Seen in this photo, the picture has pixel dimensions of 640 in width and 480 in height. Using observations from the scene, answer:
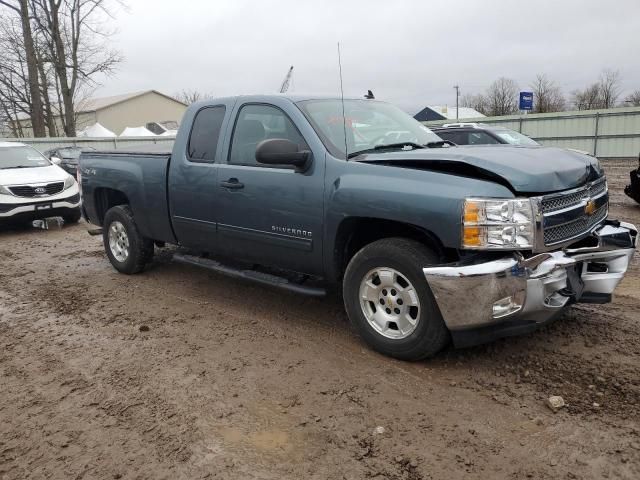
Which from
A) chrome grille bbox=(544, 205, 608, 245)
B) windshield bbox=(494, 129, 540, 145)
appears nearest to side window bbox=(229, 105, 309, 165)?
chrome grille bbox=(544, 205, 608, 245)

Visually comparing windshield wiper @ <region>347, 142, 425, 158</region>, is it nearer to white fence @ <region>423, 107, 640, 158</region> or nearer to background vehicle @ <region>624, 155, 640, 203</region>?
background vehicle @ <region>624, 155, 640, 203</region>

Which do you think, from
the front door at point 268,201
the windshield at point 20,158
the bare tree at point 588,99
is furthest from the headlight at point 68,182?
the bare tree at point 588,99

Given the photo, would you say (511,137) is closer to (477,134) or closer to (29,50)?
(477,134)

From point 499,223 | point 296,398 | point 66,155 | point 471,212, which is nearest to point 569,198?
point 499,223

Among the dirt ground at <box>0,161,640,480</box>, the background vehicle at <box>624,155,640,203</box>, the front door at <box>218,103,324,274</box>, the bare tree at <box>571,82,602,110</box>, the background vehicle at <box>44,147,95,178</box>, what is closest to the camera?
the dirt ground at <box>0,161,640,480</box>

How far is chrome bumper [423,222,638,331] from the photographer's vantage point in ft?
10.3

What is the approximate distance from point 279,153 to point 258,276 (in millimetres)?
1207

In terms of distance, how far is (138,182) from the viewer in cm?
566

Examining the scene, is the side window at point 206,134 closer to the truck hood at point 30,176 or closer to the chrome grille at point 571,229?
the chrome grille at point 571,229

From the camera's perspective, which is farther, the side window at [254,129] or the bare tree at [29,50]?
the bare tree at [29,50]

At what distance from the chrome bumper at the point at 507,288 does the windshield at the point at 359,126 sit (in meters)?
1.34

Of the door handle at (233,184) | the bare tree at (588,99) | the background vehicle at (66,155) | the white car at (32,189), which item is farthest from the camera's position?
the bare tree at (588,99)

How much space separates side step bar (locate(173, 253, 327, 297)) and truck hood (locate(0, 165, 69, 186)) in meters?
5.87

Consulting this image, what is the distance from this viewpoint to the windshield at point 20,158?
10.5 meters
